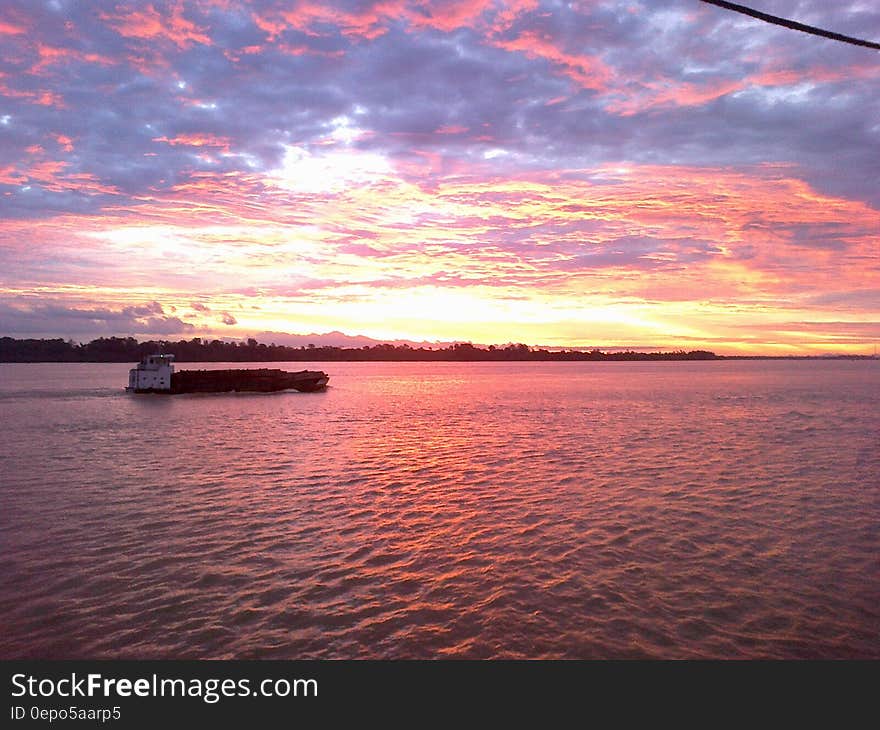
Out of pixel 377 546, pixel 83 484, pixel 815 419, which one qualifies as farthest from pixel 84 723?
pixel 815 419

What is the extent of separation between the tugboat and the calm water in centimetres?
4728

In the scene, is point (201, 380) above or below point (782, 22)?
below

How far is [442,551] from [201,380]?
75.9 metres

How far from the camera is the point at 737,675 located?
8688mm

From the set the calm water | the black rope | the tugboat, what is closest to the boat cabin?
the tugboat

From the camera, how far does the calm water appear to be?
9.91 metres

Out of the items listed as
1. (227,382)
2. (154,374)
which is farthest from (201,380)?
(154,374)

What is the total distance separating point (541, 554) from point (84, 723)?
32.4 feet

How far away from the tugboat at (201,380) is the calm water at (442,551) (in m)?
47.3

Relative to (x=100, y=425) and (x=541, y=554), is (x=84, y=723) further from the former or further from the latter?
(x=100, y=425)

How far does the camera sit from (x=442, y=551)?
1488cm

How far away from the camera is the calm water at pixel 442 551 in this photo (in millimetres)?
9906

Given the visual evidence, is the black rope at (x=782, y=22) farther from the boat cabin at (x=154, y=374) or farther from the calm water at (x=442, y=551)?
the boat cabin at (x=154, y=374)

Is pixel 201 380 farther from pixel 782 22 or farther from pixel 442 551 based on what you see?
pixel 782 22
